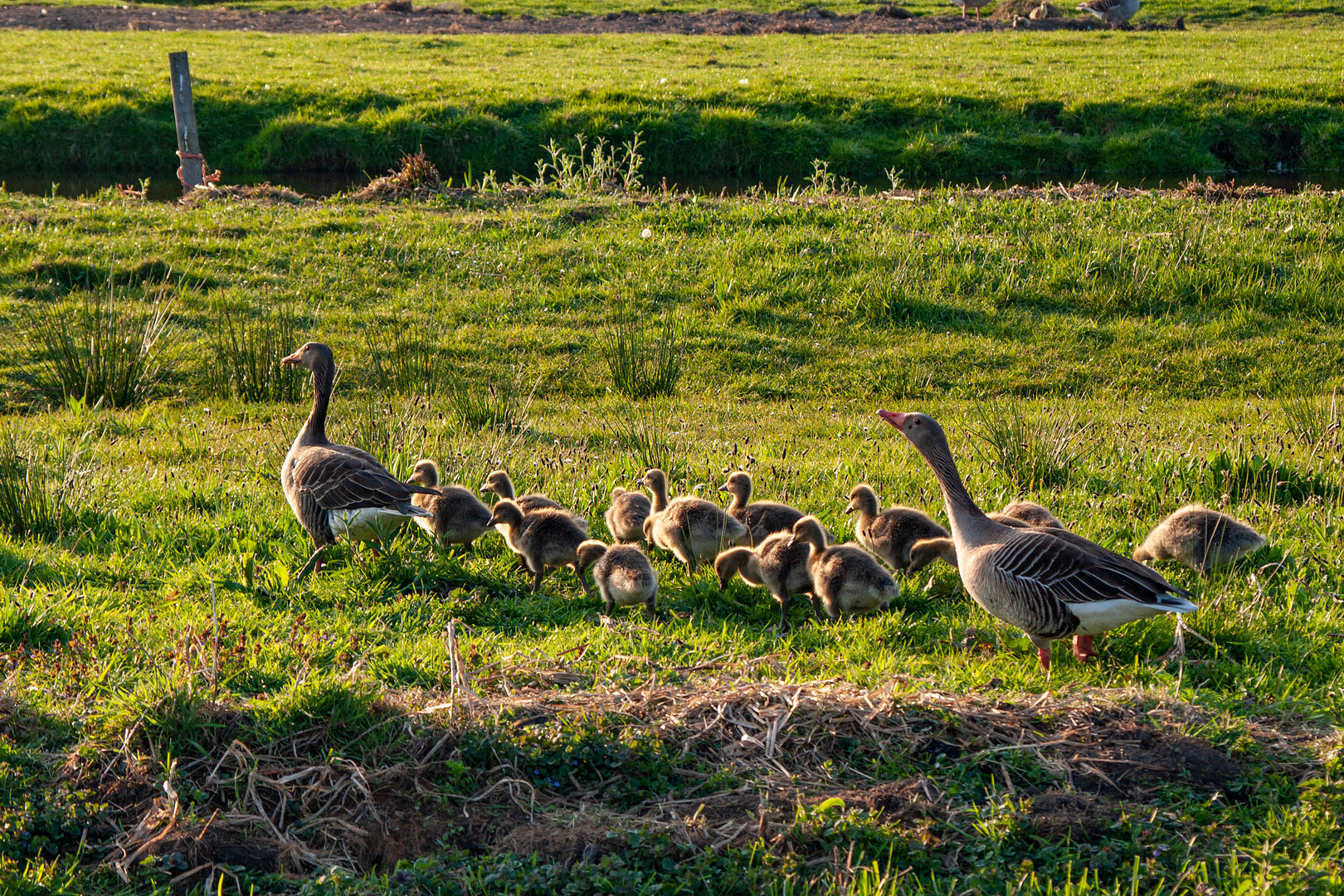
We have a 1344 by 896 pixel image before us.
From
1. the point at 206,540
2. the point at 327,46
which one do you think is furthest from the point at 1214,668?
the point at 327,46

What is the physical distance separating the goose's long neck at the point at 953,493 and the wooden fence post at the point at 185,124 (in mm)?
16047

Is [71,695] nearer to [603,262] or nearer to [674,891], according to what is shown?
[674,891]

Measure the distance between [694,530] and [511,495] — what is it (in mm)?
1715

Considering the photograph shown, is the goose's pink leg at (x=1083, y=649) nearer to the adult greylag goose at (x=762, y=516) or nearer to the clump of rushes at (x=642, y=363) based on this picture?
the adult greylag goose at (x=762, y=516)

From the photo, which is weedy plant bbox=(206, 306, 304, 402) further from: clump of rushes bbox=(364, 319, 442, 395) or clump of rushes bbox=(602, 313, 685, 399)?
clump of rushes bbox=(602, 313, 685, 399)

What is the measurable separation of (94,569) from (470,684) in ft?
10.0

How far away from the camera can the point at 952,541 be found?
6730 millimetres

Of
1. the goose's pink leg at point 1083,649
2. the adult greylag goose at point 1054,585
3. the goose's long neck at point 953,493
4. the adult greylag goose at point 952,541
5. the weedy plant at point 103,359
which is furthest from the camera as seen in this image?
the weedy plant at point 103,359

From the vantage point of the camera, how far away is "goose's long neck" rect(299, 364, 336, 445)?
7.91 metres

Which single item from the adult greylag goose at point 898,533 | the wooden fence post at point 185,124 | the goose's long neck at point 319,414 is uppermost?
the wooden fence post at point 185,124

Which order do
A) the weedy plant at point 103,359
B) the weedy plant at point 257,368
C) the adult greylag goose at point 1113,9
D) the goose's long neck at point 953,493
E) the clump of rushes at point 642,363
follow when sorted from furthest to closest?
1. the adult greylag goose at point 1113,9
2. the clump of rushes at point 642,363
3. the weedy plant at point 257,368
4. the weedy plant at point 103,359
5. the goose's long neck at point 953,493

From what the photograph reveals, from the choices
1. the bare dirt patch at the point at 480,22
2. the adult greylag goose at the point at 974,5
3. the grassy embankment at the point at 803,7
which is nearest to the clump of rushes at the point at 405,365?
the bare dirt patch at the point at 480,22

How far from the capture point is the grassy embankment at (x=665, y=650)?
14.4 feet

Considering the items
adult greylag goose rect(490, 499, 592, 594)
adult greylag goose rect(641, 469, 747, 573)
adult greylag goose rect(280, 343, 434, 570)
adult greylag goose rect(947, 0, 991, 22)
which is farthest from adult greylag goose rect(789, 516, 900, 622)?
adult greylag goose rect(947, 0, 991, 22)
